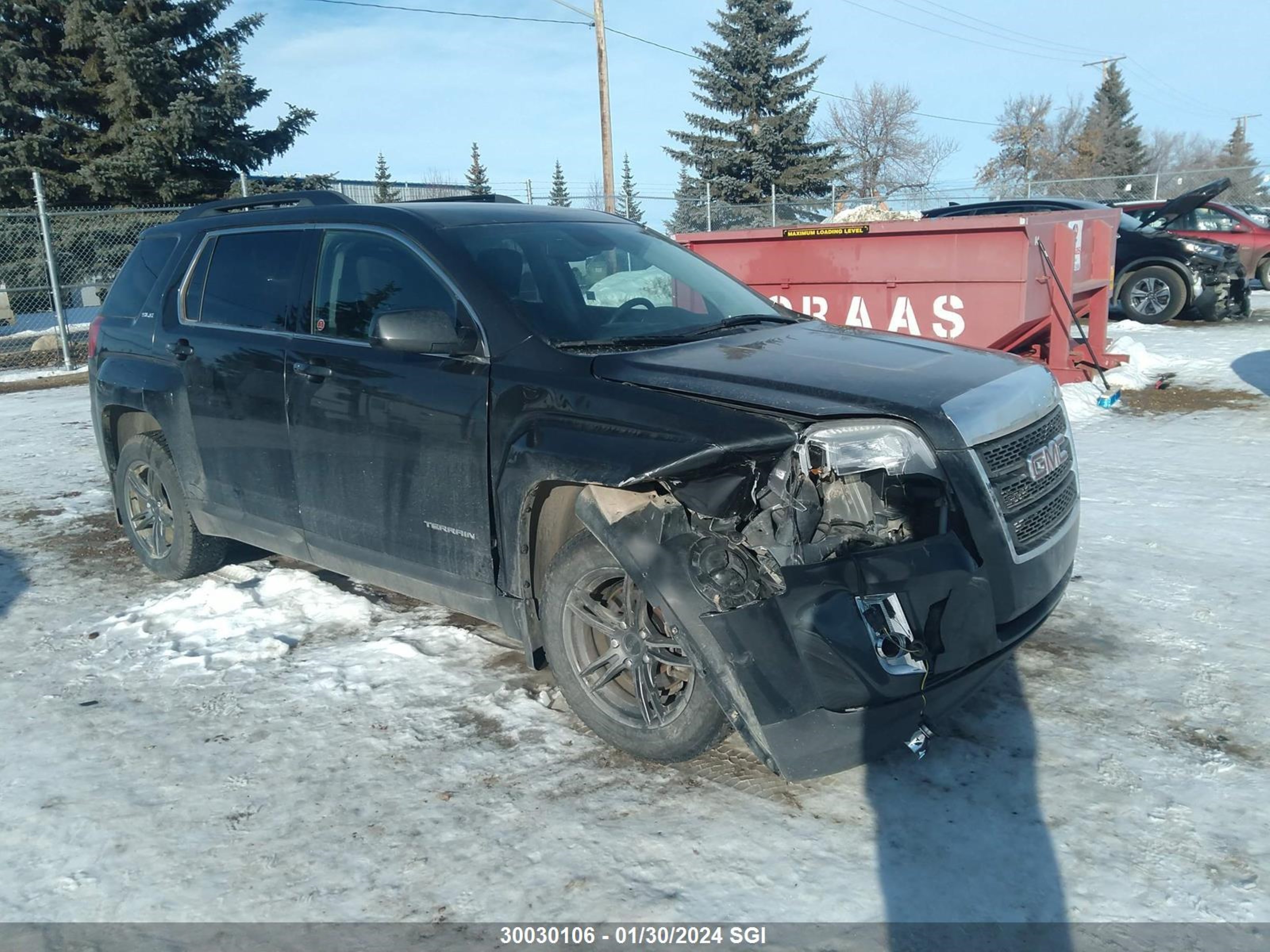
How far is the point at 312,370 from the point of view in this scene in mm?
4262

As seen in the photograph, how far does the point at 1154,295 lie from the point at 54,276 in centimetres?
1658

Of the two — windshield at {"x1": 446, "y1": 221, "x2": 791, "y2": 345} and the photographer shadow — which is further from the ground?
windshield at {"x1": 446, "y1": 221, "x2": 791, "y2": 345}

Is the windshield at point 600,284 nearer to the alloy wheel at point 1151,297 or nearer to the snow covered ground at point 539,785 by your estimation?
the snow covered ground at point 539,785

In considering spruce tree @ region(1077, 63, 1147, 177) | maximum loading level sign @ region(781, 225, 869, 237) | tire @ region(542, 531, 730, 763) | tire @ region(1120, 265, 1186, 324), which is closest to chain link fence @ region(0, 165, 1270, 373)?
maximum loading level sign @ region(781, 225, 869, 237)

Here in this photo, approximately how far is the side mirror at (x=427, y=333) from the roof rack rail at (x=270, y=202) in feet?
3.60

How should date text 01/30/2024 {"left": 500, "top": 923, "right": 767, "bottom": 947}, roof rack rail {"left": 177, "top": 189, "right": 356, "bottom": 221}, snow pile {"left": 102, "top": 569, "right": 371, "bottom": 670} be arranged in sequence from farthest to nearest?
1. roof rack rail {"left": 177, "top": 189, "right": 356, "bottom": 221}
2. snow pile {"left": 102, "top": 569, "right": 371, "bottom": 670}
3. date text 01/30/2024 {"left": 500, "top": 923, "right": 767, "bottom": 947}

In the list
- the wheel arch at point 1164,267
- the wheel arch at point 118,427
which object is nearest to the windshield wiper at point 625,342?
the wheel arch at point 118,427

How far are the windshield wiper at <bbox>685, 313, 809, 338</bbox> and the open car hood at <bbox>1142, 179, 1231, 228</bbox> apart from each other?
9473 mm

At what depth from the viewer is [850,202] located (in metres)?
25.4

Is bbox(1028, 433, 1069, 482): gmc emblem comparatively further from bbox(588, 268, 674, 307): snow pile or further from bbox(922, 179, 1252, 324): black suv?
bbox(922, 179, 1252, 324): black suv

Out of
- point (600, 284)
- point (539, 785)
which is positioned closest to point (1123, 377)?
point (600, 284)

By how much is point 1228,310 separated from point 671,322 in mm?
14520

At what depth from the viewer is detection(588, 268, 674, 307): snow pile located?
4.04 m

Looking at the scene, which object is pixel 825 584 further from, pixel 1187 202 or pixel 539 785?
pixel 1187 202
